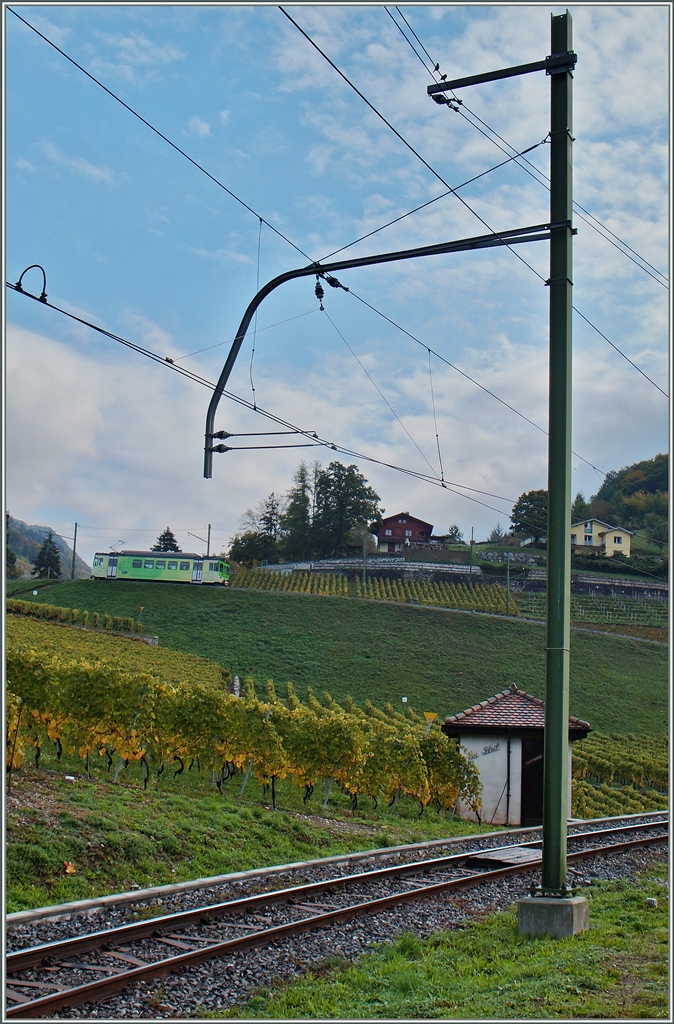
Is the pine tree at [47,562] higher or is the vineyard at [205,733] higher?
the pine tree at [47,562]

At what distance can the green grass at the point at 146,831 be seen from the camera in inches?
379

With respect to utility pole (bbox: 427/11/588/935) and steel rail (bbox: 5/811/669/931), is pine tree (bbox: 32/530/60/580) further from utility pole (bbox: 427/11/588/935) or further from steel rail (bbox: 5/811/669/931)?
utility pole (bbox: 427/11/588/935)

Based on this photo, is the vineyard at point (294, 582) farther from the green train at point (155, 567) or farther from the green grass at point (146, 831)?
the green grass at point (146, 831)

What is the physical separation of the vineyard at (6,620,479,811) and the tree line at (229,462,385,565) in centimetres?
6795

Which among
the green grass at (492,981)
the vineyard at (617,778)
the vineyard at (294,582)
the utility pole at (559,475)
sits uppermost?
the utility pole at (559,475)

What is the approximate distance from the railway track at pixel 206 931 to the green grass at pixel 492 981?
2.84 ft

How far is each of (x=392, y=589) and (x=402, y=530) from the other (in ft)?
104

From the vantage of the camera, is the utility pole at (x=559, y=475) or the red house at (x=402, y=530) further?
the red house at (x=402, y=530)

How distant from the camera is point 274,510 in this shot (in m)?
91.3

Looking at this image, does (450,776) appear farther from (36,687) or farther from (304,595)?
(304,595)

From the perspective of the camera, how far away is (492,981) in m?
6.51

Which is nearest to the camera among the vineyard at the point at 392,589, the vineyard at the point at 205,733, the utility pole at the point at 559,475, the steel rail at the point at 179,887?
the steel rail at the point at 179,887

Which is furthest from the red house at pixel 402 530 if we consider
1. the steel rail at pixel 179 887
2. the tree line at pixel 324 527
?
the steel rail at pixel 179 887

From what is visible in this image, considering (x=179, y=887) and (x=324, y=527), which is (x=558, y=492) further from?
(x=324, y=527)
